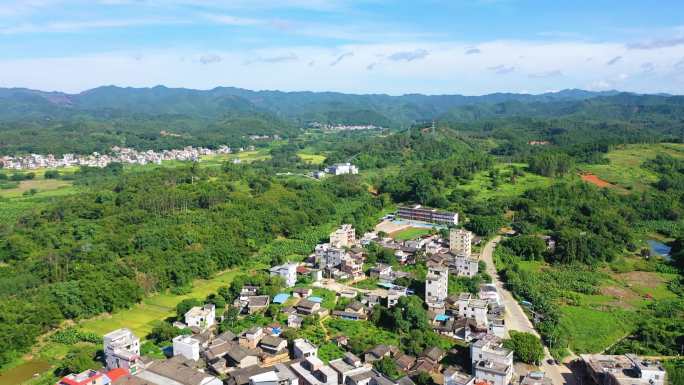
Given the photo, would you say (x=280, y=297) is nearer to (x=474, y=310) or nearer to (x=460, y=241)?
(x=474, y=310)

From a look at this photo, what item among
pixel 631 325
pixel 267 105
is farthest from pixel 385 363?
pixel 267 105

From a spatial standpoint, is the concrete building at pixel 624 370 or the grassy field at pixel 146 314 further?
the grassy field at pixel 146 314

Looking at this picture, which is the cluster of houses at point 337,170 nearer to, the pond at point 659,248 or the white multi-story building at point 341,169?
the white multi-story building at point 341,169

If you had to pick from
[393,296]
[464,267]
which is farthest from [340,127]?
[393,296]

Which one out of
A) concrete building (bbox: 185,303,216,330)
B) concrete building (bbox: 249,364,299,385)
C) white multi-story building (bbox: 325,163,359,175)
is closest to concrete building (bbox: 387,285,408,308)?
concrete building (bbox: 249,364,299,385)

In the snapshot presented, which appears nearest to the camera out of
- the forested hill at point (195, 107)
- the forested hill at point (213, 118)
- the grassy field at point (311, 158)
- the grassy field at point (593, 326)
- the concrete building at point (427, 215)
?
the grassy field at point (593, 326)

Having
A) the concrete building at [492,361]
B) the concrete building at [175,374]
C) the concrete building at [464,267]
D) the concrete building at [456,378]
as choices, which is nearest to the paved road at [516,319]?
the concrete building at [464,267]

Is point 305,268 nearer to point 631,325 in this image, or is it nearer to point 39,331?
point 39,331
